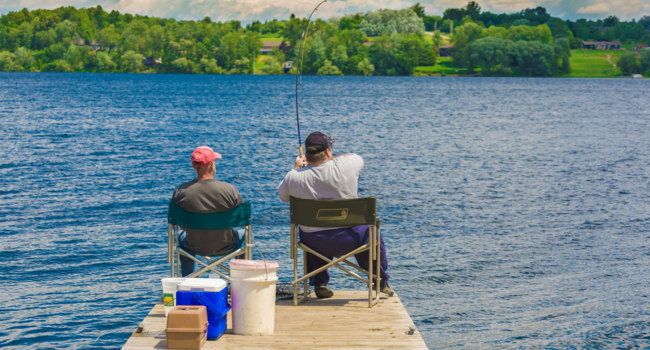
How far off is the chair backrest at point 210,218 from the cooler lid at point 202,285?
83 cm

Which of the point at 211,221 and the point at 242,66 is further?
the point at 242,66

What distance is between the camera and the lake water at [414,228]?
8289 millimetres

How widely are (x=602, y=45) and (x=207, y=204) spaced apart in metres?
193

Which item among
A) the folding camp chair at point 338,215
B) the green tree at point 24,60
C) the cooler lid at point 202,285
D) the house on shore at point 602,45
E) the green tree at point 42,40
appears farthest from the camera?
the house on shore at point 602,45

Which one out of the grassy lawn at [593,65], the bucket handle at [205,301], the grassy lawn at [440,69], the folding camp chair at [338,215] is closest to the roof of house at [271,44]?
the grassy lawn at [440,69]

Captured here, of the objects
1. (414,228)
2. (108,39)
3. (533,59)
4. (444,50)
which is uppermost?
(108,39)

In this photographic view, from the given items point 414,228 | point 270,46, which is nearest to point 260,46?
point 270,46

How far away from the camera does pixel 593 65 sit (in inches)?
5965

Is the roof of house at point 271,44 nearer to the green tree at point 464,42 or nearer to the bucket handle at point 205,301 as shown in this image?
the green tree at point 464,42

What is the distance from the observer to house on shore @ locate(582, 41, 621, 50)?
182 metres

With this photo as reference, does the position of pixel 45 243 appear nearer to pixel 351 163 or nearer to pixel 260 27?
pixel 351 163

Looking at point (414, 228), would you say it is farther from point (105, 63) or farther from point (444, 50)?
point (444, 50)

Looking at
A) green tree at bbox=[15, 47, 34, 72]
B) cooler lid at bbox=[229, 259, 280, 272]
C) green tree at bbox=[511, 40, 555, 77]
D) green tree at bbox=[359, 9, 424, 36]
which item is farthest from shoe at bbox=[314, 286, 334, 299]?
green tree at bbox=[359, 9, 424, 36]

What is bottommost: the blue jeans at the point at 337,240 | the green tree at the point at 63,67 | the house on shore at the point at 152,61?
the blue jeans at the point at 337,240
